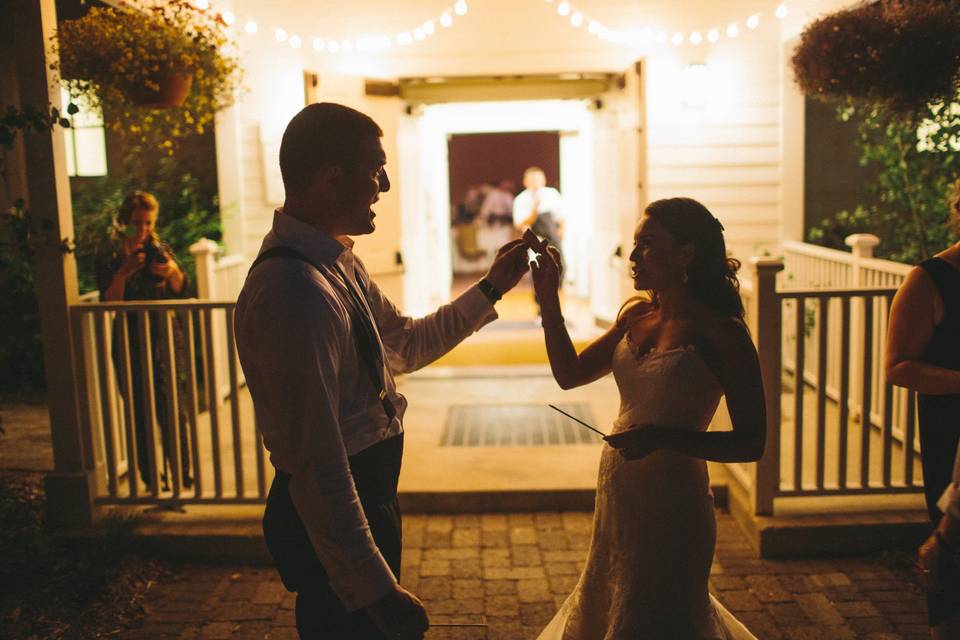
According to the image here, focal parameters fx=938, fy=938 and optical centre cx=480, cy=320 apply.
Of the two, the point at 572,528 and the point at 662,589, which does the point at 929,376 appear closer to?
the point at 662,589

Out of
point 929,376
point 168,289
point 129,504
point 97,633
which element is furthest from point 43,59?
point 929,376

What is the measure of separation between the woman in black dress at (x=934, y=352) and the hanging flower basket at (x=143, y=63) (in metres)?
3.56

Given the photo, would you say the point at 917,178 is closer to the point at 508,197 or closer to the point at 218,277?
the point at 218,277

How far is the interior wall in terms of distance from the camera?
1817 centimetres

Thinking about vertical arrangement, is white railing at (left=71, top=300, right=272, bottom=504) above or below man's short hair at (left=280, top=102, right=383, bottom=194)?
below

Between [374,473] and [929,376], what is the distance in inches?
64.7

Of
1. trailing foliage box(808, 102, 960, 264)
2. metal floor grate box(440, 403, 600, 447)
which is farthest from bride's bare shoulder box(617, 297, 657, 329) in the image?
trailing foliage box(808, 102, 960, 264)

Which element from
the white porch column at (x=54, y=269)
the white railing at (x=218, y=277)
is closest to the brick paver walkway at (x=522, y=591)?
the white porch column at (x=54, y=269)

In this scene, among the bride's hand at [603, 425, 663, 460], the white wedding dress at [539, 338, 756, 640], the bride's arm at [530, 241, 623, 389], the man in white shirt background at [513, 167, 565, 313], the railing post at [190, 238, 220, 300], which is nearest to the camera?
the bride's hand at [603, 425, 663, 460]

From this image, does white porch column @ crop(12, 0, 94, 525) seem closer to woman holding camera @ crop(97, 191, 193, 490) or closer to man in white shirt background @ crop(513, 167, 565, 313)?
woman holding camera @ crop(97, 191, 193, 490)

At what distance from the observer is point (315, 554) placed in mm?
1952

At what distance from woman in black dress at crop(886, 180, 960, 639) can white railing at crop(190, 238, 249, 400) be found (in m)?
4.03

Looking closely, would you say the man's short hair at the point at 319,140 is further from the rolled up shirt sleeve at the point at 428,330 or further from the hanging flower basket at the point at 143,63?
the hanging flower basket at the point at 143,63

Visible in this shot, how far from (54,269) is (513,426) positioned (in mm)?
2826
